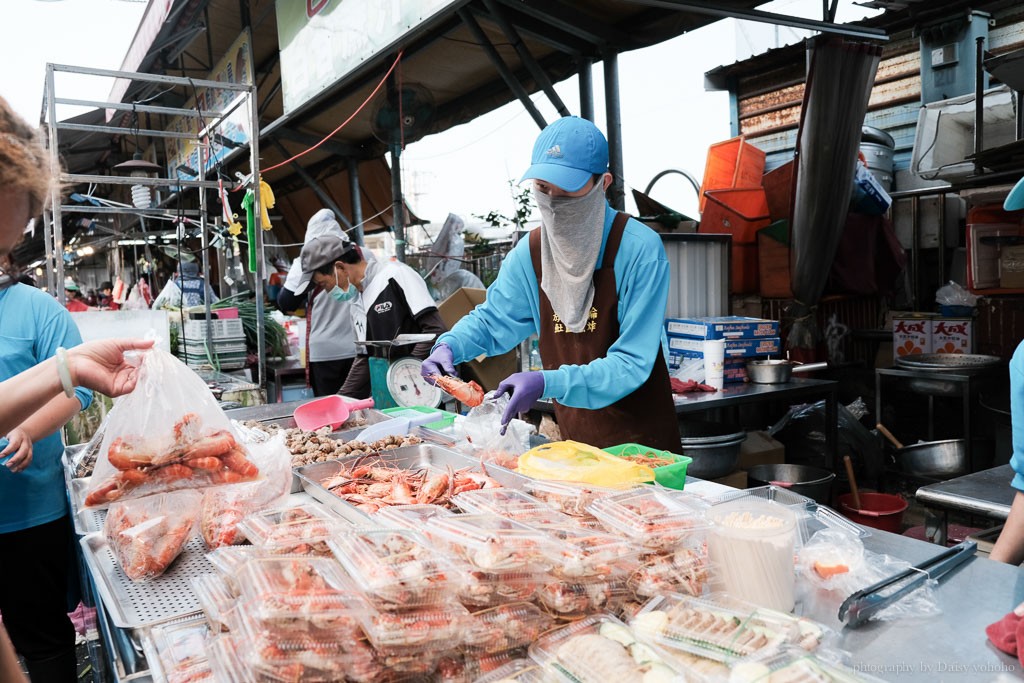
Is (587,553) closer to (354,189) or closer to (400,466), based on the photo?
(400,466)

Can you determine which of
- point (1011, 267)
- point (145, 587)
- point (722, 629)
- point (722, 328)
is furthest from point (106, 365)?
point (1011, 267)

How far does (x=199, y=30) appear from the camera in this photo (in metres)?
7.03

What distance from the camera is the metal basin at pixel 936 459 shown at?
15.1ft

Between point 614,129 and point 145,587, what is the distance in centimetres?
470

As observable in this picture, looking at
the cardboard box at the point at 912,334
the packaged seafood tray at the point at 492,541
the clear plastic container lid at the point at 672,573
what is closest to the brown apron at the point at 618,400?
the clear plastic container lid at the point at 672,573

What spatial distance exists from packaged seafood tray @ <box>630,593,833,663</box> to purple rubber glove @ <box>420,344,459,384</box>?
5.36 ft

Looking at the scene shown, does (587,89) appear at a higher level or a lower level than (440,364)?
higher

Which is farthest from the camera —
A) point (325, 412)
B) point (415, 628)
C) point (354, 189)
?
point (354, 189)

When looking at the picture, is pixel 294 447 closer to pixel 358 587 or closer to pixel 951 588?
pixel 358 587

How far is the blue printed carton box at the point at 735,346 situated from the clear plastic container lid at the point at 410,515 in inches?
141

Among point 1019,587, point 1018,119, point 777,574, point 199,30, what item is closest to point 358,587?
point 777,574

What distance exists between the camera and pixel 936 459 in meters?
4.68

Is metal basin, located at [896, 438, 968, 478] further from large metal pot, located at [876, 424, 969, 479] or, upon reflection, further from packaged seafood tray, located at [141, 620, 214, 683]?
packaged seafood tray, located at [141, 620, 214, 683]

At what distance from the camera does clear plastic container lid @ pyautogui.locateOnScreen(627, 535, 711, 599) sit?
116cm
